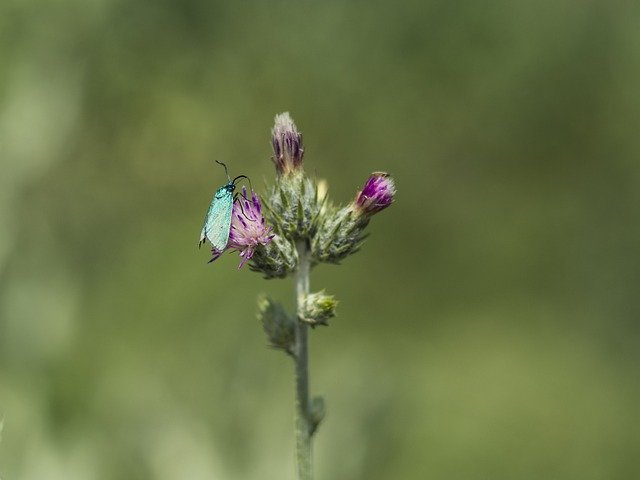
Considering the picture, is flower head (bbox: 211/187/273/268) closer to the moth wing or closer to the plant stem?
the moth wing

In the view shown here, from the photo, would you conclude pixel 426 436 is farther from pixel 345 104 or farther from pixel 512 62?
pixel 512 62

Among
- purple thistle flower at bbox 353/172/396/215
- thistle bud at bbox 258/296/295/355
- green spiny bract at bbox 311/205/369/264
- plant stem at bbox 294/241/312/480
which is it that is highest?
purple thistle flower at bbox 353/172/396/215

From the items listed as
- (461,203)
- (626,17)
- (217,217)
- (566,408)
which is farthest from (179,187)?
(217,217)

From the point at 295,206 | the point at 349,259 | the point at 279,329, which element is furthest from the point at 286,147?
the point at 349,259

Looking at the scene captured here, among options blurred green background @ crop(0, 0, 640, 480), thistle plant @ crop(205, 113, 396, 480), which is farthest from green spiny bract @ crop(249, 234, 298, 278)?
blurred green background @ crop(0, 0, 640, 480)

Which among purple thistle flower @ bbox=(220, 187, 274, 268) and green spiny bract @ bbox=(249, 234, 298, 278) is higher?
purple thistle flower @ bbox=(220, 187, 274, 268)

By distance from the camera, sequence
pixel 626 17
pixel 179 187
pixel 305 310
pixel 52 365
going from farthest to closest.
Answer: pixel 626 17, pixel 179 187, pixel 52 365, pixel 305 310

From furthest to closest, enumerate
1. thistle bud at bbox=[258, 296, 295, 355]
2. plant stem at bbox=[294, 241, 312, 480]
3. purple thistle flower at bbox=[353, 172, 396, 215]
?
purple thistle flower at bbox=[353, 172, 396, 215] → thistle bud at bbox=[258, 296, 295, 355] → plant stem at bbox=[294, 241, 312, 480]

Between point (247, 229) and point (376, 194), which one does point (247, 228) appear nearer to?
point (247, 229)
